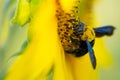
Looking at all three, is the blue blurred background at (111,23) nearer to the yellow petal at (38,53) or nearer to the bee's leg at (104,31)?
the bee's leg at (104,31)

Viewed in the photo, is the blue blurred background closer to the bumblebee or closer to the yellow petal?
the bumblebee

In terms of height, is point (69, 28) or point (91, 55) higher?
point (69, 28)

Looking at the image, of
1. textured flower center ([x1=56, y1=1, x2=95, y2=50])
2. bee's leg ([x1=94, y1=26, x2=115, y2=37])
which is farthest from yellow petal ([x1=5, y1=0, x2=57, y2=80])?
bee's leg ([x1=94, y1=26, x2=115, y2=37])

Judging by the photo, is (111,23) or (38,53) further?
(111,23)

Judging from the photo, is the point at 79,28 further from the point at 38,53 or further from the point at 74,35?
the point at 38,53

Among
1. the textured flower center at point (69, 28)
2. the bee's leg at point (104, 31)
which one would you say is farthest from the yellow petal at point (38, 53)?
the bee's leg at point (104, 31)

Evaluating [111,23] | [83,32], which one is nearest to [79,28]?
[83,32]
